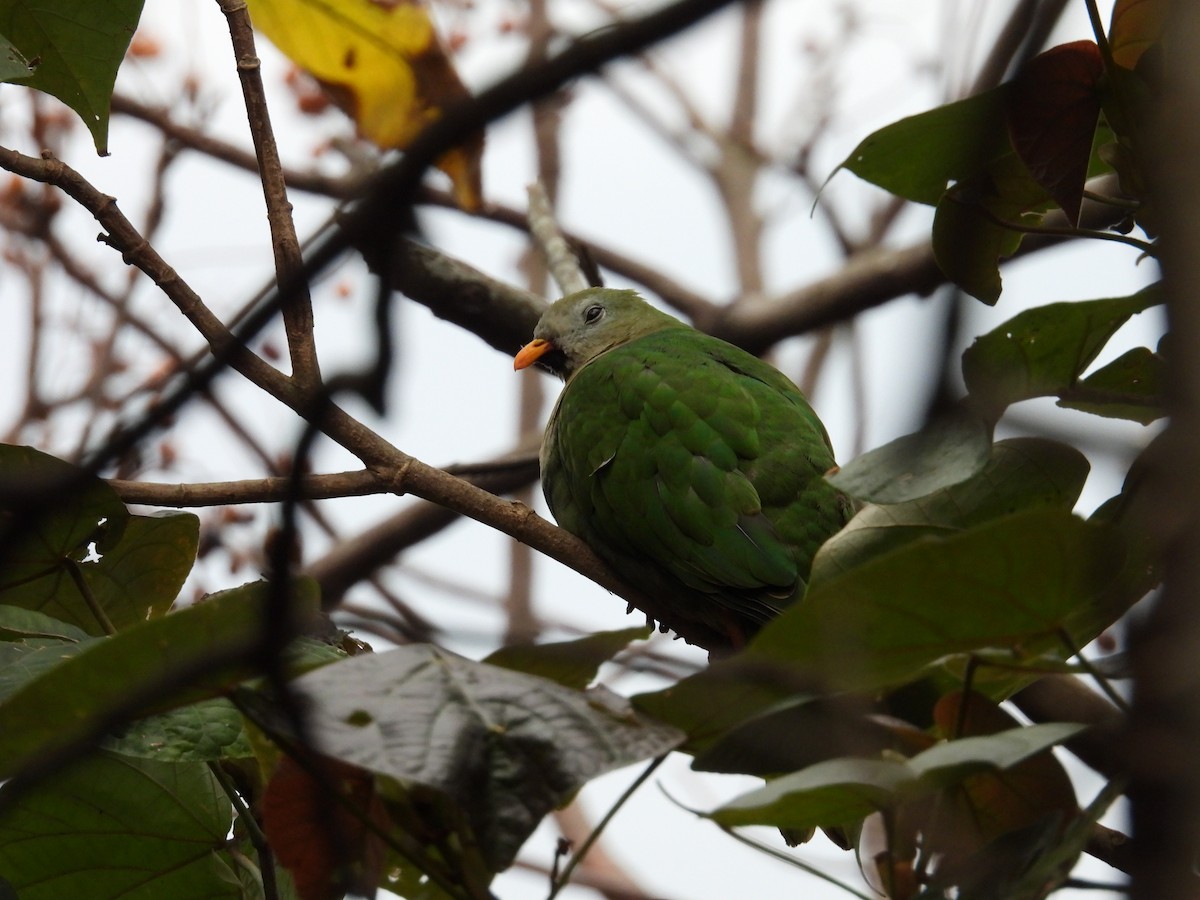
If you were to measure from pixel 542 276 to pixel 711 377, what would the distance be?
4.77 m

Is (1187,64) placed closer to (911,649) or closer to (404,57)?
(911,649)

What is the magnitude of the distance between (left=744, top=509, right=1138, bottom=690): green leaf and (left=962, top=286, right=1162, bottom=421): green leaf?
390 millimetres

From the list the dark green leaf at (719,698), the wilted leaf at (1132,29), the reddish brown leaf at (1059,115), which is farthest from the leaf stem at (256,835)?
the wilted leaf at (1132,29)

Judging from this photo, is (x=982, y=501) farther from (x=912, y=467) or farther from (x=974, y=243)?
(x=974, y=243)

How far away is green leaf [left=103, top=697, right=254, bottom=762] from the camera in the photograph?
1234 mm

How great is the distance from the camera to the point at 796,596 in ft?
8.57

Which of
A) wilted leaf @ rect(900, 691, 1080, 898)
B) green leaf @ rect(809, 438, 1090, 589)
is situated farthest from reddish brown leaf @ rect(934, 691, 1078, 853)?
green leaf @ rect(809, 438, 1090, 589)

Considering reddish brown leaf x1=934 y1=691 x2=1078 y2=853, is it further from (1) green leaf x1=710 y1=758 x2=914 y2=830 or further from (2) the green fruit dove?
(2) the green fruit dove

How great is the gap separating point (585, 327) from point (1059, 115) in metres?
2.45

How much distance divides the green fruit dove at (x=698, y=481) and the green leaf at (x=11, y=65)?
1.53 meters

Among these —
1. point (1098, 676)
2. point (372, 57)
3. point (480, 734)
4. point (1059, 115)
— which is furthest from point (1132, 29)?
point (372, 57)

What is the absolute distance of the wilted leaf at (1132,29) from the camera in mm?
1401

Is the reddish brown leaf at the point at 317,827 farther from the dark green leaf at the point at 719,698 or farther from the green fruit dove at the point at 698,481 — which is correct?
the green fruit dove at the point at 698,481

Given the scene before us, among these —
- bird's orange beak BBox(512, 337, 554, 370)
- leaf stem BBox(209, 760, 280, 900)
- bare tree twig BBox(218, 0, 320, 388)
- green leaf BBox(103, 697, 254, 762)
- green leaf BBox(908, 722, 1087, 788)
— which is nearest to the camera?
green leaf BBox(908, 722, 1087, 788)
